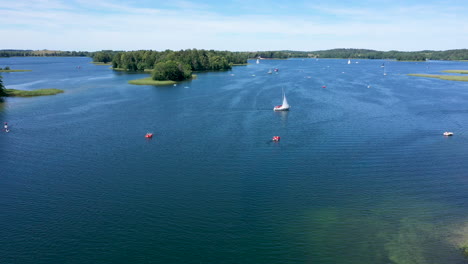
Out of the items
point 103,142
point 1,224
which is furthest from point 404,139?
point 1,224

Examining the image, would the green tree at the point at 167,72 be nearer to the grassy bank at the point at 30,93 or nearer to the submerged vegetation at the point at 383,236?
the grassy bank at the point at 30,93

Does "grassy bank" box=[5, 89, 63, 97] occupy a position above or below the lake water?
above

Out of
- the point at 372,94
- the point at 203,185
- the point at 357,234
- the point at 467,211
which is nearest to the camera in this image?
the point at 357,234

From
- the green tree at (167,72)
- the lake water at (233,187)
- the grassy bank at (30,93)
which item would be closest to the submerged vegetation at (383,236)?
the lake water at (233,187)

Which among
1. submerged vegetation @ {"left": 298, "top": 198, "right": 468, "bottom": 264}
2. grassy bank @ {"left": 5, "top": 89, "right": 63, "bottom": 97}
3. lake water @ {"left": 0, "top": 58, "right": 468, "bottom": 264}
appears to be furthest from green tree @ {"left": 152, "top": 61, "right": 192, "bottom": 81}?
submerged vegetation @ {"left": 298, "top": 198, "right": 468, "bottom": 264}

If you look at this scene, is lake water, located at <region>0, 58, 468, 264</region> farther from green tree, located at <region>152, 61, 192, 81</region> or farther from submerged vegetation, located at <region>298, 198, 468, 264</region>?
green tree, located at <region>152, 61, 192, 81</region>

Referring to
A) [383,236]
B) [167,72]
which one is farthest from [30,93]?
[383,236]

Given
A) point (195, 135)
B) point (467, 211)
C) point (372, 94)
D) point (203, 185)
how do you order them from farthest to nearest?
point (372, 94) < point (195, 135) < point (203, 185) < point (467, 211)

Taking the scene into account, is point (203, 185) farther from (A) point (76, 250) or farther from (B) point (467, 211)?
(B) point (467, 211)
